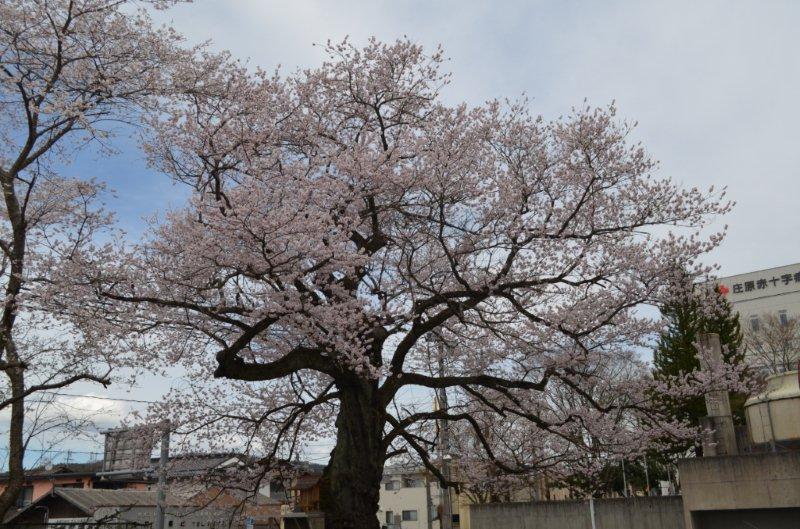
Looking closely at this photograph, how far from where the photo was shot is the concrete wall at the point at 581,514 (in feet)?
62.6

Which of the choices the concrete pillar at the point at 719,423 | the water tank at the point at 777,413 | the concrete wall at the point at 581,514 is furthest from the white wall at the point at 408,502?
the water tank at the point at 777,413

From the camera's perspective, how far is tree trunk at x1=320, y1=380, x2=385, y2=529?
9953 mm

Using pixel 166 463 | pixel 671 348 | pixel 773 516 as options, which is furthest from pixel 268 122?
A: pixel 671 348

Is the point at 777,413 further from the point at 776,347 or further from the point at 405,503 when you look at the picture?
the point at 405,503

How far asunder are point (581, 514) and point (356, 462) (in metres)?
13.7

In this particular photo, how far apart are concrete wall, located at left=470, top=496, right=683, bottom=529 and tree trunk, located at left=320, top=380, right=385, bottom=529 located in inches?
493

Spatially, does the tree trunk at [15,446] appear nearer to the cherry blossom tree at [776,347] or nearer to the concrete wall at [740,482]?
the concrete wall at [740,482]

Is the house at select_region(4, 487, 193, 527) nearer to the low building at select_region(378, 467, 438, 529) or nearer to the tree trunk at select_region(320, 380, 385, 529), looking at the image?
the tree trunk at select_region(320, 380, 385, 529)

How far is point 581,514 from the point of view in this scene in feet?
68.3

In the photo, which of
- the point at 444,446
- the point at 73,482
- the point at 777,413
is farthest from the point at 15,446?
the point at 73,482

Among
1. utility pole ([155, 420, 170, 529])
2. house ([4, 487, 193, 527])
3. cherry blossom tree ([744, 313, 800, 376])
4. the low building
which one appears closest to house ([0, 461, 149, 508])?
house ([4, 487, 193, 527])

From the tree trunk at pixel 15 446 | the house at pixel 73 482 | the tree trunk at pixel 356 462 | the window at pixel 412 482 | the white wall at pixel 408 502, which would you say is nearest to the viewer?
the tree trunk at pixel 15 446

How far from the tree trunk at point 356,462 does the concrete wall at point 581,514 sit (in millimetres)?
12511

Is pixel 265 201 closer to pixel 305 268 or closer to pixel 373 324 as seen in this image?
pixel 305 268
